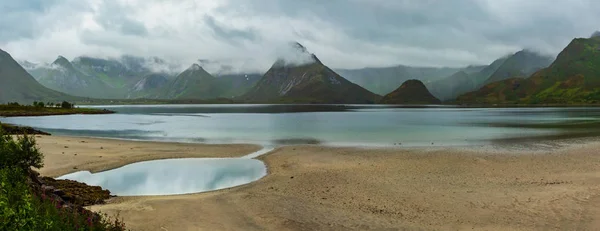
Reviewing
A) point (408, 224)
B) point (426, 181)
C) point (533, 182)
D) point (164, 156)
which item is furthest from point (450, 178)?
point (164, 156)

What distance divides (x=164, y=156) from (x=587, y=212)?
124ft

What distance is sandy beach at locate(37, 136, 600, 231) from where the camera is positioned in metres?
18.2

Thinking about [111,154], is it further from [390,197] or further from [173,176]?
[390,197]

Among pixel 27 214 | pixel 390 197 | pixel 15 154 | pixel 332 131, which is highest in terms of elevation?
pixel 15 154

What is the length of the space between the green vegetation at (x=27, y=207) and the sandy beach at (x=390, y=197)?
4.02m

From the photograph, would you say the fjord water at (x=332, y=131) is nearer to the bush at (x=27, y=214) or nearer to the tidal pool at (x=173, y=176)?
the tidal pool at (x=173, y=176)

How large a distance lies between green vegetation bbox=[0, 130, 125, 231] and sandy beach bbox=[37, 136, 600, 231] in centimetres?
402

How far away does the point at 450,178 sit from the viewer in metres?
28.5

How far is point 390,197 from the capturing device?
2295 cm

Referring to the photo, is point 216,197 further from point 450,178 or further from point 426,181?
point 450,178

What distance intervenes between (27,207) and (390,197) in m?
18.8

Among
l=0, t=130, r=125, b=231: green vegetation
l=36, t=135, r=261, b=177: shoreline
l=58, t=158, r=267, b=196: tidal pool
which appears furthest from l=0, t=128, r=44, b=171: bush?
l=36, t=135, r=261, b=177: shoreline

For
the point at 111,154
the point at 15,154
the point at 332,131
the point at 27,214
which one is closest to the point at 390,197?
the point at 27,214

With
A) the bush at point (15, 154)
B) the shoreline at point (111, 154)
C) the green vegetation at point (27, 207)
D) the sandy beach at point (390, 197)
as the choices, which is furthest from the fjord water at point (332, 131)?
the green vegetation at point (27, 207)
